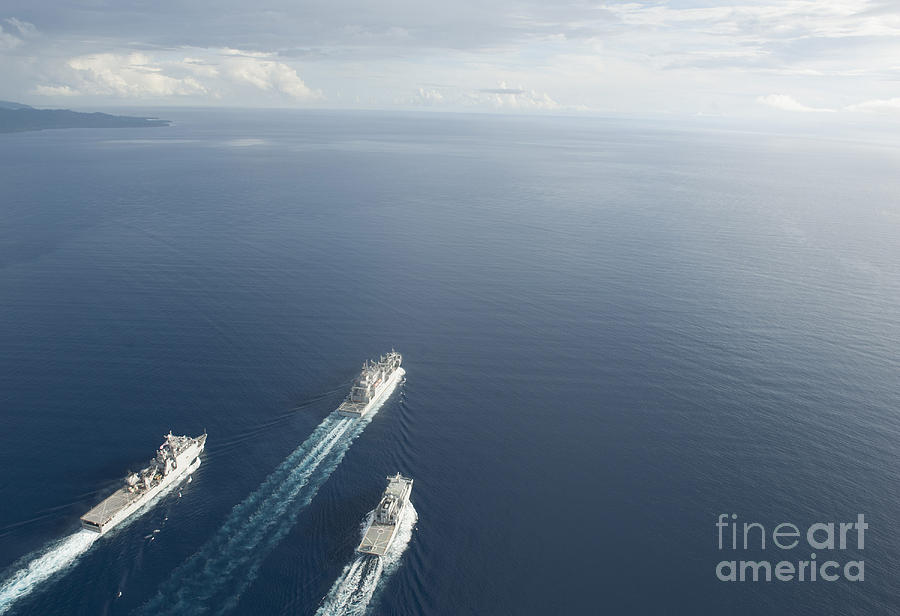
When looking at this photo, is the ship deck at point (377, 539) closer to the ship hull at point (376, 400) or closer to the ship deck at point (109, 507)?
the ship hull at point (376, 400)

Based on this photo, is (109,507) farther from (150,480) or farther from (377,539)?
(377,539)

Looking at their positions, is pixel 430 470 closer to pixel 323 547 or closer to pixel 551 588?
pixel 323 547

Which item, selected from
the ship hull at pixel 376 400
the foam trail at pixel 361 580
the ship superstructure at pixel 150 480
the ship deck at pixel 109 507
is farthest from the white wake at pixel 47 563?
the ship hull at pixel 376 400

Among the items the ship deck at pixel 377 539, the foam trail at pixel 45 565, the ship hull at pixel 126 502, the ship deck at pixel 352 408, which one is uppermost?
the ship deck at pixel 352 408

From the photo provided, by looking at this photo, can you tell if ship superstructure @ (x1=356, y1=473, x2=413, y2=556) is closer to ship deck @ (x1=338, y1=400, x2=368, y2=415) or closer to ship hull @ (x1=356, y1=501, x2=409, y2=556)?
ship hull @ (x1=356, y1=501, x2=409, y2=556)

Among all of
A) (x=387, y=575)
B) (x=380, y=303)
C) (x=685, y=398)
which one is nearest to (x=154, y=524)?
(x=387, y=575)

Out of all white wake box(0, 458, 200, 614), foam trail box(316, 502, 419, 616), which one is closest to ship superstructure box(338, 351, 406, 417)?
foam trail box(316, 502, 419, 616)
